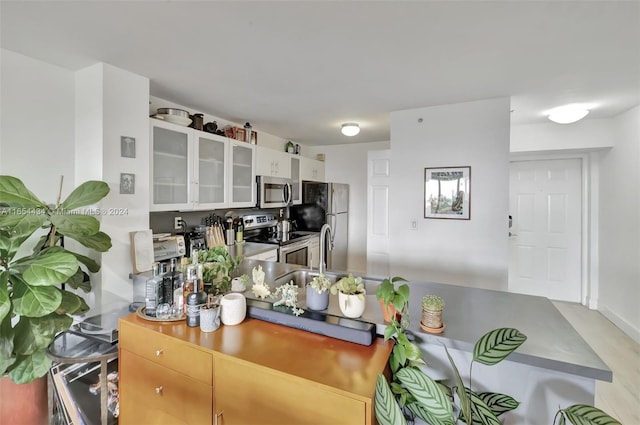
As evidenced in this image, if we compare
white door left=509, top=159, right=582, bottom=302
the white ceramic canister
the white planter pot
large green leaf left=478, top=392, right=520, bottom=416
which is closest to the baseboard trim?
white door left=509, top=159, right=582, bottom=302

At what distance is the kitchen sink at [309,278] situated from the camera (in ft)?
5.77

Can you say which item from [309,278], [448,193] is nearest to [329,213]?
[448,193]

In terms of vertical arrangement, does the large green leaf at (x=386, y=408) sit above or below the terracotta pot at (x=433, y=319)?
below

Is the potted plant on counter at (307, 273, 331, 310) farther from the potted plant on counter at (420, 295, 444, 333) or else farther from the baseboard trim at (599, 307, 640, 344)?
the baseboard trim at (599, 307, 640, 344)

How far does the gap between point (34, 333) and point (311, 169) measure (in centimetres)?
367

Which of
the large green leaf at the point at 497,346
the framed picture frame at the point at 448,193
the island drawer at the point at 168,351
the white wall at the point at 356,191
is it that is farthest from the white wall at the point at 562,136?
the island drawer at the point at 168,351

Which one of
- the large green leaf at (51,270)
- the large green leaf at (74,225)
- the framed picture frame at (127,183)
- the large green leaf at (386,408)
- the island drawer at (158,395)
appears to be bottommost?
the island drawer at (158,395)

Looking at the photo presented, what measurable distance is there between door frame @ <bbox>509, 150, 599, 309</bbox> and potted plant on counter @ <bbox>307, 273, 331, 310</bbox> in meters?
3.65

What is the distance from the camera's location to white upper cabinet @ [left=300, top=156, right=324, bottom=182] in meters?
4.32

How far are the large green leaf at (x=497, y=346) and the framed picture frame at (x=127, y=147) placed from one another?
239cm

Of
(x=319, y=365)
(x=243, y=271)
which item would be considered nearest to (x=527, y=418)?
(x=319, y=365)

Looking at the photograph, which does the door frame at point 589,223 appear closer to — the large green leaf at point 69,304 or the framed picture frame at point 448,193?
the framed picture frame at point 448,193

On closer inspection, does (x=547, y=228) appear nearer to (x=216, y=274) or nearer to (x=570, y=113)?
(x=570, y=113)

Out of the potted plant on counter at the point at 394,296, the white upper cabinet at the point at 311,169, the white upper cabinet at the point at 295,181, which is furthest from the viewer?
the white upper cabinet at the point at 311,169
